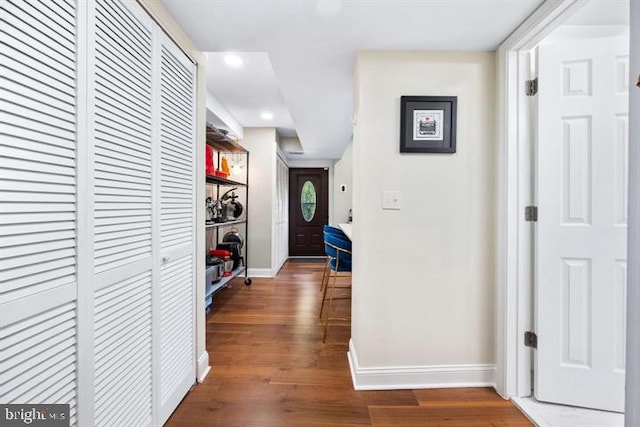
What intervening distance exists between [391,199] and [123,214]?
1390 mm

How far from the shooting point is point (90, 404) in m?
1.04

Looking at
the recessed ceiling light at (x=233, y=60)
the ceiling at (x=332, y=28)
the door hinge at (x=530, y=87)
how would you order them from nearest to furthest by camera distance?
the ceiling at (x=332, y=28) → the door hinge at (x=530, y=87) → the recessed ceiling light at (x=233, y=60)

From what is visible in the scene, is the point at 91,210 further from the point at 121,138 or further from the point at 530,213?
the point at 530,213

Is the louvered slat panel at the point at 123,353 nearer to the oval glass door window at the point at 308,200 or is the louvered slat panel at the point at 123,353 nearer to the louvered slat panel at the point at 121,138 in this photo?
the louvered slat panel at the point at 121,138

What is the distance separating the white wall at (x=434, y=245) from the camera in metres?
1.87

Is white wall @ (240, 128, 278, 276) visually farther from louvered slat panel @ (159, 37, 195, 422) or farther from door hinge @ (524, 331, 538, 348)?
door hinge @ (524, 331, 538, 348)

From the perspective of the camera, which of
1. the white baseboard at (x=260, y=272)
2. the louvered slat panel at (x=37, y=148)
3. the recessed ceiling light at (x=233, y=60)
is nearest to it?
the louvered slat panel at (x=37, y=148)

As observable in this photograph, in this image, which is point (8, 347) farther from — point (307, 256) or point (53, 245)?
point (307, 256)

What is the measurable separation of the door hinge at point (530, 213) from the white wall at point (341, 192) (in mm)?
4747

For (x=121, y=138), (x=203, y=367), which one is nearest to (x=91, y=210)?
(x=121, y=138)

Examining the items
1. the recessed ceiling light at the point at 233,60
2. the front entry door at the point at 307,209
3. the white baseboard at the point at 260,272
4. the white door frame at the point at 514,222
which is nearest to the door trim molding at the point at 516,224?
the white door frame at the point at 514,222

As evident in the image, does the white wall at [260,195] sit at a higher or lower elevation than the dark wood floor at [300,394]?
higher

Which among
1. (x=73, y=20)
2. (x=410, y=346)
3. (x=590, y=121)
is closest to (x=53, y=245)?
(x=73, y=20)

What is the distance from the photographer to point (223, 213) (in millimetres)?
3625
